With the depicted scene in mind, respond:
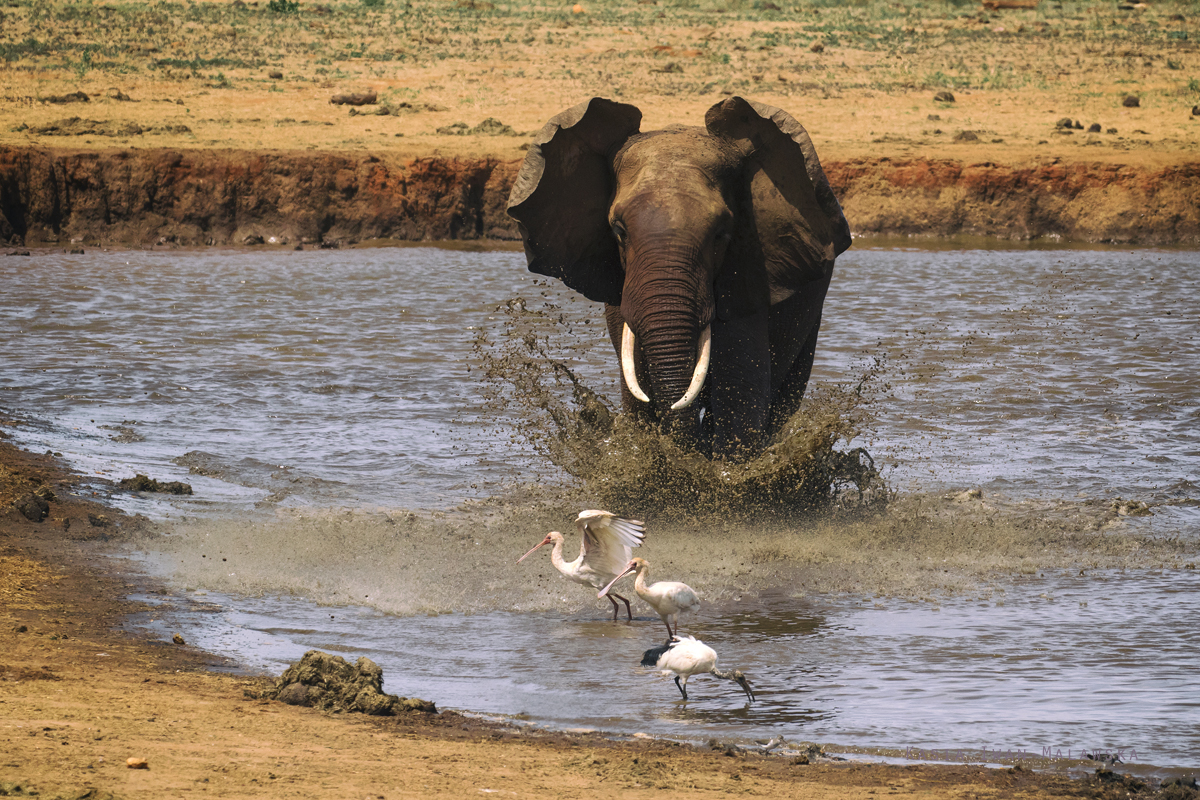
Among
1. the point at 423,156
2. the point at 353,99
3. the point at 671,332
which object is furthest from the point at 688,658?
the point at 353,99

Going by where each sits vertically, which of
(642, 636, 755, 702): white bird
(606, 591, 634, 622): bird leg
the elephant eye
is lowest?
(606, 591, 634, 622): bird leg

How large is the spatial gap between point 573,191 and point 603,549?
2.26 m

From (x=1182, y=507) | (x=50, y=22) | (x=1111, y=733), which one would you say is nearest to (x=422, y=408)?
(x=1182, y=507)

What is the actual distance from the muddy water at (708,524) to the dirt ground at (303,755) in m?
0.36

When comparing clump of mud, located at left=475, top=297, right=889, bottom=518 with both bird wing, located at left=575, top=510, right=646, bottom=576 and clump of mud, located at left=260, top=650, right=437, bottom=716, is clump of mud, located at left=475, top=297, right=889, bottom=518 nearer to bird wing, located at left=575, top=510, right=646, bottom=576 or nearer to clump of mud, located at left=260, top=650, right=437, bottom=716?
bird wing, located at left=575, top=510, right=646, bottom=576

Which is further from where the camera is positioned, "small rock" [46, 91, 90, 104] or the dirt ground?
"small rock" [46, 91, 90, 104]

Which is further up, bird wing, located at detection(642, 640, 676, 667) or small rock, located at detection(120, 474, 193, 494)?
bird wing, located at detection(642, 640, 676, 667)

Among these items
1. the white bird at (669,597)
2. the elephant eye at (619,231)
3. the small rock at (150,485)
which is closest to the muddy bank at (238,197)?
the small rock at (150,485)

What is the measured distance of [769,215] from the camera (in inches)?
321

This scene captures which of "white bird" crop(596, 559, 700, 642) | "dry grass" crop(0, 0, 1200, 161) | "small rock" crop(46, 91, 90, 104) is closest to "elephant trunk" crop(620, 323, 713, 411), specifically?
"white bird" crop(596, 559, 700, 642)

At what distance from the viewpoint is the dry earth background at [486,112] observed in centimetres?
2422

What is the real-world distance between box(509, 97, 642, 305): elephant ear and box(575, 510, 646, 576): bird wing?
1667mm

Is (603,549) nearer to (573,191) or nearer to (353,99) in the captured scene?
(573,191)

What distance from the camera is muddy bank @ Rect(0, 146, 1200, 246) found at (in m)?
23.8
